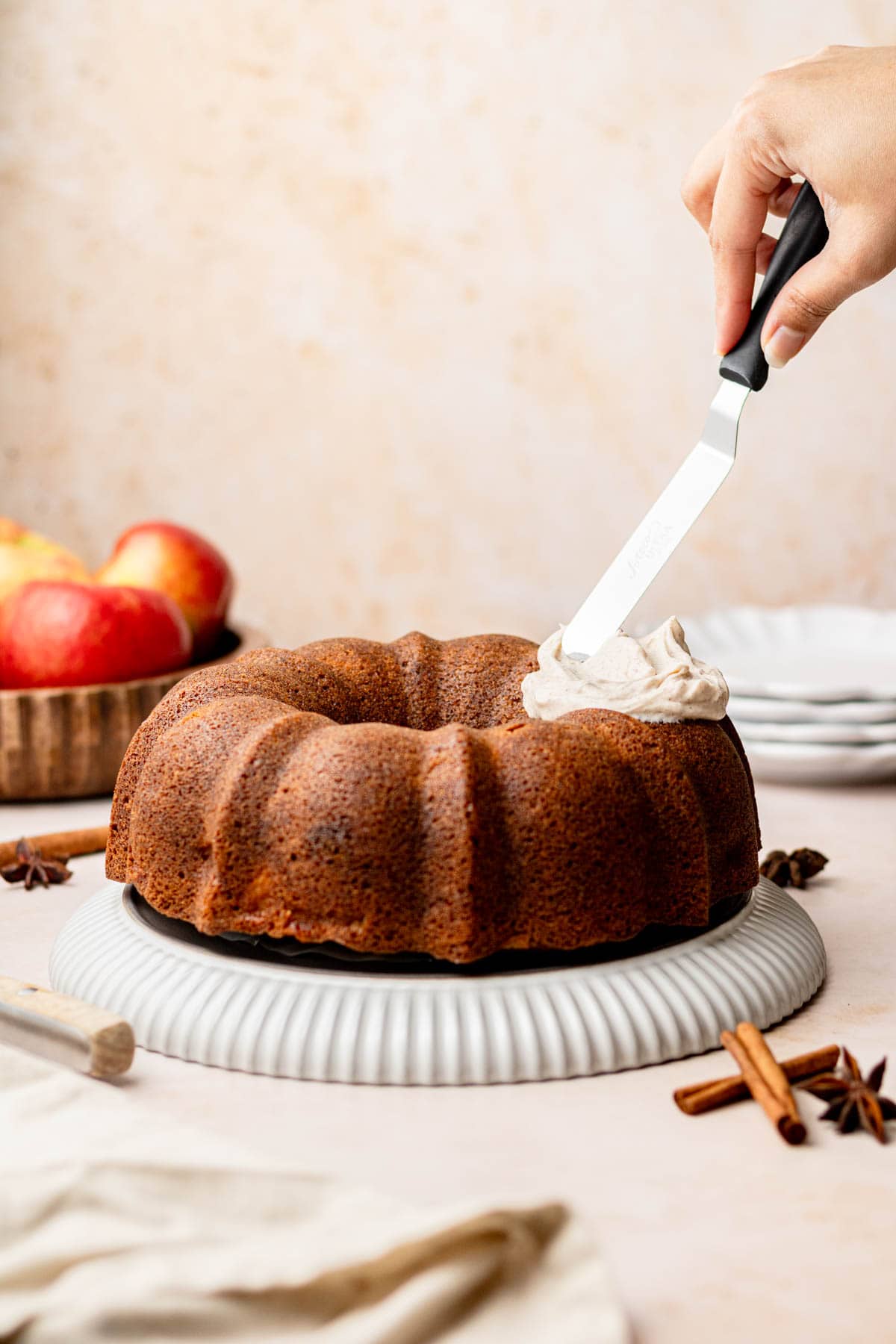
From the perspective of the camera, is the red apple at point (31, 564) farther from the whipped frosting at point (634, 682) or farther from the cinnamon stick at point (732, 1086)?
the cinnamon stick at point (732, 1086)

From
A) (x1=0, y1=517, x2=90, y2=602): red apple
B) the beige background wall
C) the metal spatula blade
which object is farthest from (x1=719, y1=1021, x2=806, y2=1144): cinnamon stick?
the beige background wall

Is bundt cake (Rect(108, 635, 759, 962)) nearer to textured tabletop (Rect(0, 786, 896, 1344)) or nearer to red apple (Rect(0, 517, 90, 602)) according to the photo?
textured tabletop (Rect(0, 786, 896, 1344))

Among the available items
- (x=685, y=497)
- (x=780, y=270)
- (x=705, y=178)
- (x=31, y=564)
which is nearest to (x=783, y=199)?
(x=705, y=178)

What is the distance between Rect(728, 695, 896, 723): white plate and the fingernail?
22.8 inches

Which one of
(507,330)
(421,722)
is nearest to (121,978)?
(421,722)

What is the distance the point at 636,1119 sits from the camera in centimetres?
93

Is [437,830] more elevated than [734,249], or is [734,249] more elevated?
[734,249]

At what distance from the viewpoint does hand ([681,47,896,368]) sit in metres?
1.21

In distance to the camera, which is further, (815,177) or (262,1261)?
(815,177)

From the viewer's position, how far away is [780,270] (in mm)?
1295

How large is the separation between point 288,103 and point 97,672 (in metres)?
1.34

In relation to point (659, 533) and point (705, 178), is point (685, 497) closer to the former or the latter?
point (659, 533)

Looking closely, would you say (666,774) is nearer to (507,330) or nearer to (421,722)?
(421,722)

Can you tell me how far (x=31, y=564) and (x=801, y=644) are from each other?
1.17 m
